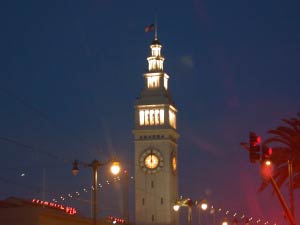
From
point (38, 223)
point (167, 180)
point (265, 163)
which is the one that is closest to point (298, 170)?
point (38, 223)

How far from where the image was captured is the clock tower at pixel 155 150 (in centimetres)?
14500

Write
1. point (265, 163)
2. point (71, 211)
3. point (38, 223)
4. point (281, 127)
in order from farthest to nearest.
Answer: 1. point (71, 211)
2. point (38, 223)
3. point (281, 127)
4. point (265, 163)

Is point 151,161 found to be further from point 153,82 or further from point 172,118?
point 153,82

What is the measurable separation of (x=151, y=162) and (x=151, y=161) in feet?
0.69

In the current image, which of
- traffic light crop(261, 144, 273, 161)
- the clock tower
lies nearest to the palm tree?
traffic light crop(261, 144, 273, 161)

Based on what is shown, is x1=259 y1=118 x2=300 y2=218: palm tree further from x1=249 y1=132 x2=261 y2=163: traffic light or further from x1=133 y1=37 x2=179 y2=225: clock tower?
x1=133 y1=37 x2=179 y2=225: clock tower

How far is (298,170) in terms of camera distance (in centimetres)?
6412

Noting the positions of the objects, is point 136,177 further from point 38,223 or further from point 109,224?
point 38,223

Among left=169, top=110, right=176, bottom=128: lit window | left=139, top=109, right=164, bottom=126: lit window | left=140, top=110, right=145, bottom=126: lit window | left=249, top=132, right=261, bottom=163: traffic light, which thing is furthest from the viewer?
left=169, top=110, right=176, bottom=128: lit window

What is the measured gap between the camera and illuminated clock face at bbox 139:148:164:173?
146 meters

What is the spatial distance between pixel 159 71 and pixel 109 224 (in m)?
61.2

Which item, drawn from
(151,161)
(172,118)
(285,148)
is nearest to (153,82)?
(172,118)

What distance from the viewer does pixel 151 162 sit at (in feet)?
479

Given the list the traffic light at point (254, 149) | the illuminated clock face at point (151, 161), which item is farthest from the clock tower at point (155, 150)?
the traffic light at point (254, 149)
